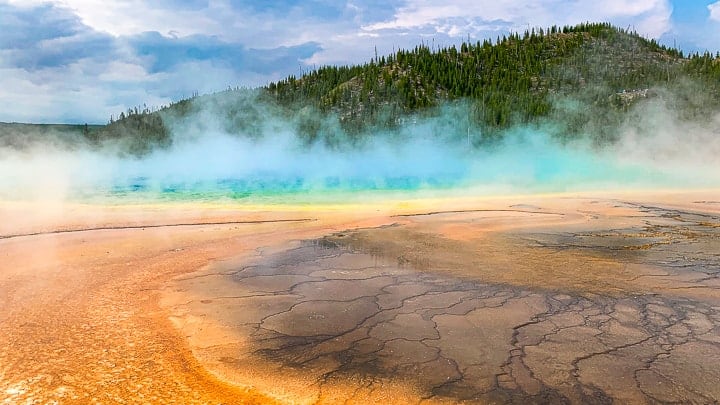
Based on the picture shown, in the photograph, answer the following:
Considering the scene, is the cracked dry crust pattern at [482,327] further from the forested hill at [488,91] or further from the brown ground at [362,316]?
the forested hill at [488,91]

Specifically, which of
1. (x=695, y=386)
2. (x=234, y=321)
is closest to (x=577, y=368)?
(x=695, y=386)

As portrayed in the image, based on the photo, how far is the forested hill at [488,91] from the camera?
239 feet

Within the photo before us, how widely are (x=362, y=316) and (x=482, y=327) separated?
4.66ft

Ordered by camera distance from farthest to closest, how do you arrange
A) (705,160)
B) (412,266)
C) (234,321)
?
(705,160)
(412,266)
(234,321)

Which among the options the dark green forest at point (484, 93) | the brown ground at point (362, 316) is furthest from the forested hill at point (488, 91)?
the brown ground at point (362, 316)

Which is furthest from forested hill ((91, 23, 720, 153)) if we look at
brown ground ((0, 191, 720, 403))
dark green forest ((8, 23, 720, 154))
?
brown ground ((0, 191, 720, 403))

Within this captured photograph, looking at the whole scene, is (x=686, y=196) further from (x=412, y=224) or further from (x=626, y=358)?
(x=626, y=358)

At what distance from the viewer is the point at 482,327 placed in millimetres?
5852

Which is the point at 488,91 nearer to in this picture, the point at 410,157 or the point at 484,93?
the point at 484,93

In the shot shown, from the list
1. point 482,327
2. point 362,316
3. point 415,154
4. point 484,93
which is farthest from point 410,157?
point 482,327

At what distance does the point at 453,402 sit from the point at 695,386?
6.86 feet

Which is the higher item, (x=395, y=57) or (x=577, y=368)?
(x=395, y=57)

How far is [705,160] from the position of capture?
51.1 m

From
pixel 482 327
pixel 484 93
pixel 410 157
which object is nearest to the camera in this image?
pixel 482 327
